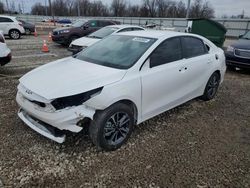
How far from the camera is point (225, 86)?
6.29m

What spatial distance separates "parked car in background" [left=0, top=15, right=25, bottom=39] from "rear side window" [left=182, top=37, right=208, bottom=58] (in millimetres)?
14948

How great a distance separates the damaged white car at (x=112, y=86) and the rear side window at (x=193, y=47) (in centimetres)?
2

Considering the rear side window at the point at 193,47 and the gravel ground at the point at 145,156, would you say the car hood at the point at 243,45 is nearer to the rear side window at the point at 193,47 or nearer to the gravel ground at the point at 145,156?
the rear side window at the point at 193,47

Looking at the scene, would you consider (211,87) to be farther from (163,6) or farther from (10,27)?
(163,6)

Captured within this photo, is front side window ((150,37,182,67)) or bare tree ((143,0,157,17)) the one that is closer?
front side window ((150,37,182,67))

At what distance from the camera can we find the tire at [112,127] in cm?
287

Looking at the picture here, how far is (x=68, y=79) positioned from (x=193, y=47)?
102 inches

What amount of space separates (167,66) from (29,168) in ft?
8.04

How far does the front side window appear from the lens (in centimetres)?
350

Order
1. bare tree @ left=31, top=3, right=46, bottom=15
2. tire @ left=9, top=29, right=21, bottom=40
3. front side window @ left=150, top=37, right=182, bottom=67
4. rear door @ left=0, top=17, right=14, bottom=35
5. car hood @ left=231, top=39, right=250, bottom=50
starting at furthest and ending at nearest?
bare tree @ left=31, top=3, right=46, bottom=15 < tire @ left=9, top=29, right=21, bottom=40 < rear door @ left=0, top=17, right=14, bottom=35 < car hood @ left=231, top=39, right=250, bottom=50 < front side window @ left=150, top=37, right=182, bottom=67

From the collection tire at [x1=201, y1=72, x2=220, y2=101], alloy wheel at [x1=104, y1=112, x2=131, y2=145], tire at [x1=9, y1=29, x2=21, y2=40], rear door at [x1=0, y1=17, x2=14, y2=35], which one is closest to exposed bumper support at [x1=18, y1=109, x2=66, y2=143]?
alloy wheel at [x1=104, y1=112, x2=131, y2=145]

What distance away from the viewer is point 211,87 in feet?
16.3

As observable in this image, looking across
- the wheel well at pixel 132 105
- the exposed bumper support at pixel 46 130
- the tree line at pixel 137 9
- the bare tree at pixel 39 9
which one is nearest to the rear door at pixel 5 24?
the exposed bumper support at pixel 46 130

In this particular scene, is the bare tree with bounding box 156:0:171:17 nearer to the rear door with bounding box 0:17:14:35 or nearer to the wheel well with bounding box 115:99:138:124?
the rear door with bounding box 0:17:14:35
